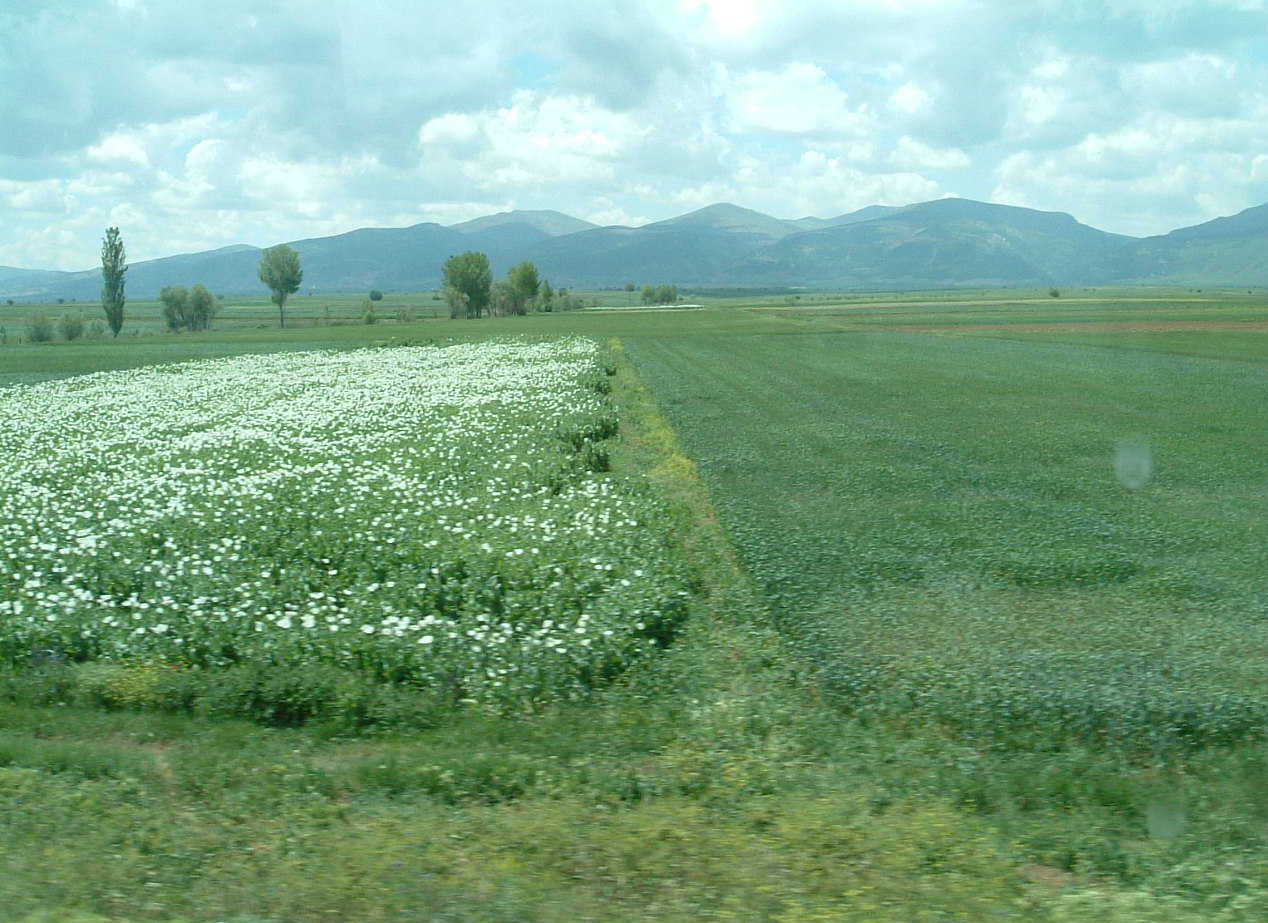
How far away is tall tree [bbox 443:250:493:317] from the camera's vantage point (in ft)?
471

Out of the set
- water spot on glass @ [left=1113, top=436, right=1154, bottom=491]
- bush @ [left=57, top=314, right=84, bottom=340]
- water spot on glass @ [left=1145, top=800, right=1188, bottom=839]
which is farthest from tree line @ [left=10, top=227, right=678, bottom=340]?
water spot on glass @ [left=1145, top=800, right=1188, bottom=839]

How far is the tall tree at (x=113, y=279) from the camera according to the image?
9900cm

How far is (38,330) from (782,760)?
10034cm

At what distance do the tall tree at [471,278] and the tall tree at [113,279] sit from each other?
152 ft

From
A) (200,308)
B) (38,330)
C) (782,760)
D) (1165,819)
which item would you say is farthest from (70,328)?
(1165,819)

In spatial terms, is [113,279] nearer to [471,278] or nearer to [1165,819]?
[471,278]

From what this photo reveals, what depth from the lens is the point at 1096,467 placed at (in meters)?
20.4

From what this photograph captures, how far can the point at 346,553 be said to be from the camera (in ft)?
40.3

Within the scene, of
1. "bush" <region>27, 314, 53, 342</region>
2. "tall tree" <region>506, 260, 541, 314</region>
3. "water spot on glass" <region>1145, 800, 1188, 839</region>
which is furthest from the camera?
"tall tree" <region>506, 260, 541, 314</region>

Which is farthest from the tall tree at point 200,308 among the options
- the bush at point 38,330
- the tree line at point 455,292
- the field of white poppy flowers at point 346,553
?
the field of white poppy flowers at point 346,553

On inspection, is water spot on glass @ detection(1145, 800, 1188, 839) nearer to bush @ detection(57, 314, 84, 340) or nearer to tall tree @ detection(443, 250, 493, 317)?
bush @ detection(57, 314, 84, 340)

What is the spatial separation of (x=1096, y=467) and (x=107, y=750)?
17.9 metres

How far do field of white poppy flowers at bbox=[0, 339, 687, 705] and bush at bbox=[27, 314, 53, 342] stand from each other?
78.2m

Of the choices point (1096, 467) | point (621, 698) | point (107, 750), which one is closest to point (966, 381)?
point (1096, 467)
